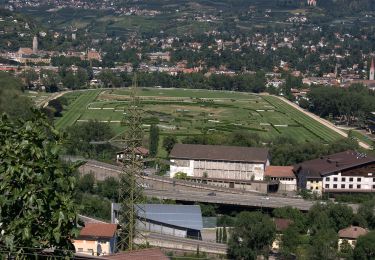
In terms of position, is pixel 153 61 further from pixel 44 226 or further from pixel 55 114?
pixel 44 226

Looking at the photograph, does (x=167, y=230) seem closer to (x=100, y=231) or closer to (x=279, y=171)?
(x=100, y=231)

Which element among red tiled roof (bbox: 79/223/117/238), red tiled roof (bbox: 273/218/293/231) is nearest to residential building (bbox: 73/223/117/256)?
red tiled roof (bbox: 79/223/117/238)

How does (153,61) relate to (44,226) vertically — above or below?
below

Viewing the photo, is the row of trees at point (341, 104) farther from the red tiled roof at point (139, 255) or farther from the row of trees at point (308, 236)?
the red tiled roof at point (139, 255)


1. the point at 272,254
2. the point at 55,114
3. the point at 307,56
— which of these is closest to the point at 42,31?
the point at 307,56

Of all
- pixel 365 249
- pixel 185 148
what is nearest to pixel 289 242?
pixel 365 249

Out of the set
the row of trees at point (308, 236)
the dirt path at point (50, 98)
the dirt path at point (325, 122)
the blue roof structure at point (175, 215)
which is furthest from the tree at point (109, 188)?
the dirt path at point (50, 98)
